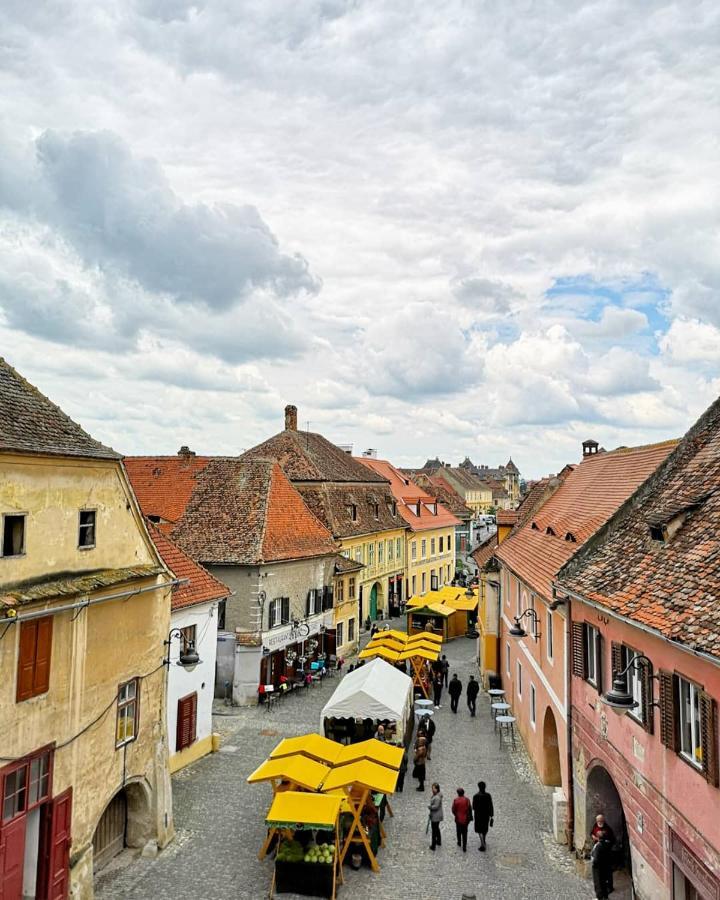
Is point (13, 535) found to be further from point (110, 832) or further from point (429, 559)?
point (429, 559)

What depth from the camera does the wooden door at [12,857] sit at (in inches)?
427

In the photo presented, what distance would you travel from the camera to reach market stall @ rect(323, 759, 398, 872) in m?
14.7

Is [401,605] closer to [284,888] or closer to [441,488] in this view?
[441,488]

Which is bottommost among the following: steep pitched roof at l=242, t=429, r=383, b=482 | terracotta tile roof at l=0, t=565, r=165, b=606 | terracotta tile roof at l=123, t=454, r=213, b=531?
terracotta tile roof at l=0, t=565, r=165, b=606

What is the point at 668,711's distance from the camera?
10.1m

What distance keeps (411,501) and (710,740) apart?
48.6 meters

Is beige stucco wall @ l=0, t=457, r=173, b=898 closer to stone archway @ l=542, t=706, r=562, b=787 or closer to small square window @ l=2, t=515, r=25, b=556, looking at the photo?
small square window @ l=2, t=515, r=25, b=556

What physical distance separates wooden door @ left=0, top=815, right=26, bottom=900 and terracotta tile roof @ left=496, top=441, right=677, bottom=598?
1175cm

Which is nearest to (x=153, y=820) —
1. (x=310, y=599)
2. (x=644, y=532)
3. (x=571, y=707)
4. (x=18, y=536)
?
(x=18, y=536)

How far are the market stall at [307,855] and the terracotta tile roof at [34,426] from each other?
303 inches

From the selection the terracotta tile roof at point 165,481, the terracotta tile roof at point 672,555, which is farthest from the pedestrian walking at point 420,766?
the terracotta tile roof at point 165,481

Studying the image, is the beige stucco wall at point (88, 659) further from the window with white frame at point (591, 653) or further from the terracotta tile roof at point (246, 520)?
the terracotta tile roof at point (246, 520)

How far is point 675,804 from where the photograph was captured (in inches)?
391

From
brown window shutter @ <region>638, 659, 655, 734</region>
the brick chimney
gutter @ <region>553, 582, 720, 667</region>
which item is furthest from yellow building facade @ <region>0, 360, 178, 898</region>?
the brick chimney
